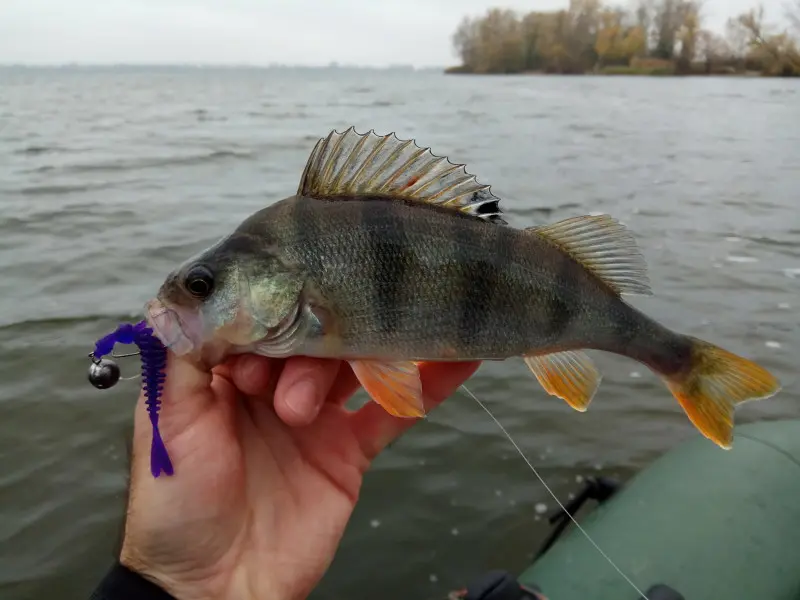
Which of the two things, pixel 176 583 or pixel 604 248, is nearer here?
pixel 176 583

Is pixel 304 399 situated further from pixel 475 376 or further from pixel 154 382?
pixel 475 376

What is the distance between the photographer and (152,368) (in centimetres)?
195

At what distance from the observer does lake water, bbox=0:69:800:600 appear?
14.8ft

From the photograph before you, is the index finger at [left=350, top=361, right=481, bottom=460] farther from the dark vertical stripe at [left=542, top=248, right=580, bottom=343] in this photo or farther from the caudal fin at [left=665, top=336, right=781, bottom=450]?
the caudal fin at [left=665, top=336, right=781, bottom=450]

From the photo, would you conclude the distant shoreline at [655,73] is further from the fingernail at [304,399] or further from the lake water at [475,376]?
the fingernail at [304,399]

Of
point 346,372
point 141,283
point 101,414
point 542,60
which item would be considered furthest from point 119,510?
point 542,60

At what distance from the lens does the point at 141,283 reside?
8.43 metres

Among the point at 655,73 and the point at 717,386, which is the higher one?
the point at 717,386

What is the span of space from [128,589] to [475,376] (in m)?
4.71

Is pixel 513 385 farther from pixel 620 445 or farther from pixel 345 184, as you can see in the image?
pixel 345 184

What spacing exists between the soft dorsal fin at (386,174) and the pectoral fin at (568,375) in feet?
1.86

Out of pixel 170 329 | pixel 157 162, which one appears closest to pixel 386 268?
pixel 170 329

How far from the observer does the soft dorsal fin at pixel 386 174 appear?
83.8 inches

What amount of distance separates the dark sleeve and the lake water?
87.8 inches
